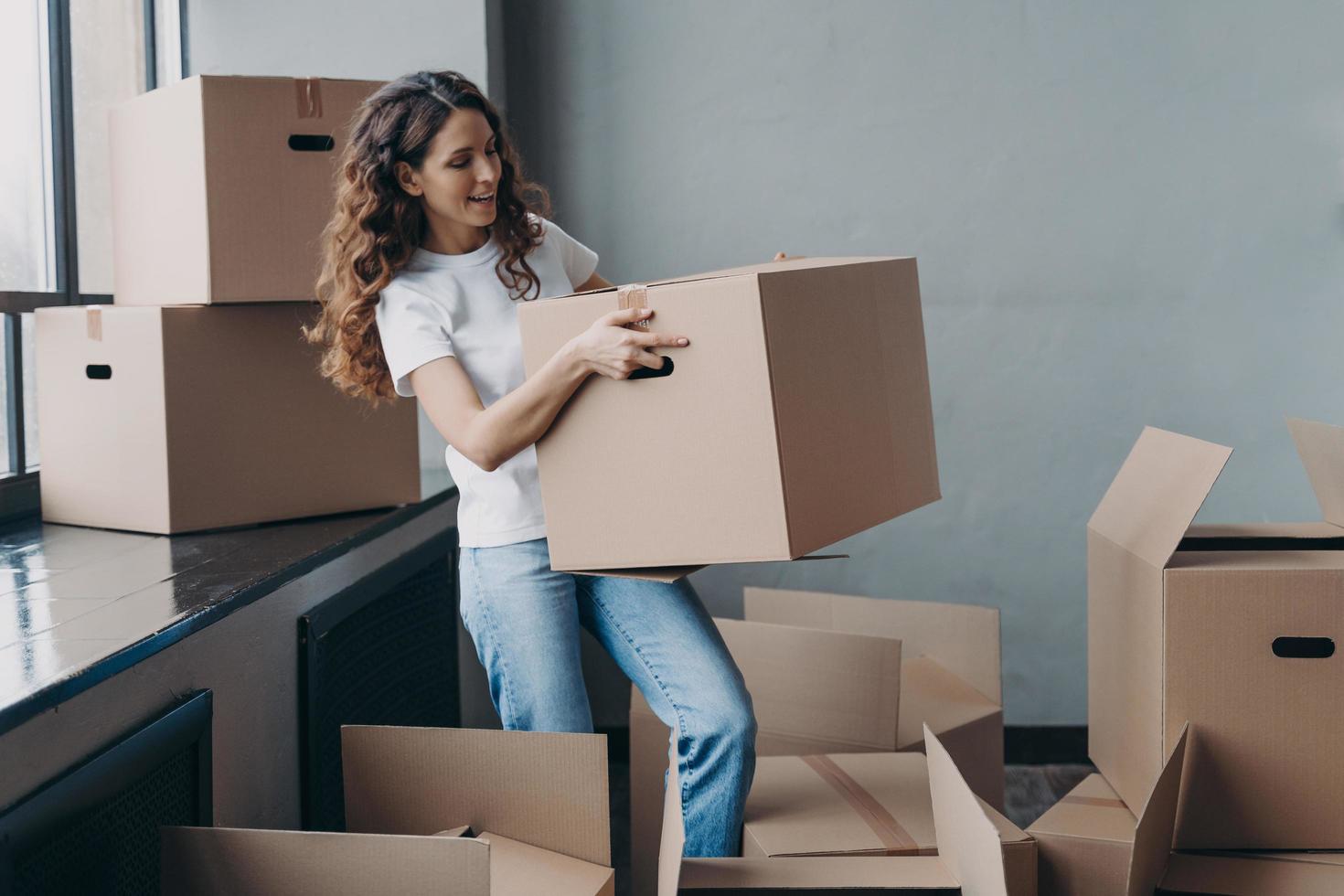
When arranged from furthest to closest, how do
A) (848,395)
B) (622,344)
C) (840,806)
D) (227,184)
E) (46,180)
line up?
(46,180) → (227,184) → (840,806) → (848,395) → (622,344)

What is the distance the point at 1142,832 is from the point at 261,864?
0.88 m

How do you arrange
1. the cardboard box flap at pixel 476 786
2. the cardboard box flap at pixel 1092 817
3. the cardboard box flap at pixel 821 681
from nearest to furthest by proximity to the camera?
the cardboard box flap at pixel 476 786
the cardboard box flap at pixel 1092 817
the cardboard box flap at pixel 821 681

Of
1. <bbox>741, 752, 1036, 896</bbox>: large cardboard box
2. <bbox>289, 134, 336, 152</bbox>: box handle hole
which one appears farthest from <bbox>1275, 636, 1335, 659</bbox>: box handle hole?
A: <bbox>289, 134, 336, 152</bbox>: box handle hole

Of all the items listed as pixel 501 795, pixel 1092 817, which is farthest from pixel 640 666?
pixel 1092 817

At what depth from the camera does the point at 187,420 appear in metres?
1.69

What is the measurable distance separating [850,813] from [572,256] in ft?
2.80

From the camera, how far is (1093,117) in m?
2.46

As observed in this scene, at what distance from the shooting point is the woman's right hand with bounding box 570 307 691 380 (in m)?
1.20

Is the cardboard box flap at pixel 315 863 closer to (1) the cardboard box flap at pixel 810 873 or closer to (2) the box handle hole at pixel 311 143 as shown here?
(1) the cardboard box flap at pixel 810 873

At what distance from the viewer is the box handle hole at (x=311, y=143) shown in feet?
5.75

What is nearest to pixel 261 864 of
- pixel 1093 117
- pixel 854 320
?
pixel 854 320

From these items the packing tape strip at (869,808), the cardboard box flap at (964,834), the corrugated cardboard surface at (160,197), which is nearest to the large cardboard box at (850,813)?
the packing tape strip at (869,808)

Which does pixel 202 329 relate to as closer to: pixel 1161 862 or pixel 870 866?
pixel 870 866

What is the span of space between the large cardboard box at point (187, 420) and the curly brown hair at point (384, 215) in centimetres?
27
